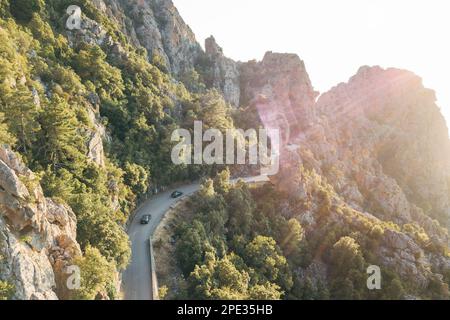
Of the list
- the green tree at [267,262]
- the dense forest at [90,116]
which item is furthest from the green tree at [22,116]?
the green tree at [267,262]

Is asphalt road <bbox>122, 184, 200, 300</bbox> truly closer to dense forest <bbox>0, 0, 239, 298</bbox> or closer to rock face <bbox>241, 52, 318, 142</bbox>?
dense forest <bbox>0, 0, 239, 298</bbox>

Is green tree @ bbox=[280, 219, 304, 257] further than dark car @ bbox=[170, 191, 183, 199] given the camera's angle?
No

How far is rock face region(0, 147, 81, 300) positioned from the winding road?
873 centimetres

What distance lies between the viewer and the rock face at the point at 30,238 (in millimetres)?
27703

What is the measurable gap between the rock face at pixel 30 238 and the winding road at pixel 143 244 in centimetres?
873

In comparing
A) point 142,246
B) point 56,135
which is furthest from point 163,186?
point 56,135

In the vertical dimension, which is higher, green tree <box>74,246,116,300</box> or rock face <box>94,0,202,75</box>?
rock face <box>94,0,202,75</box>

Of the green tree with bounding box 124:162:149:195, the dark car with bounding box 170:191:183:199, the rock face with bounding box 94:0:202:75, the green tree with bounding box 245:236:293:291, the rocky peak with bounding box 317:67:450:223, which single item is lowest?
the green tree with bounding box 245:236:293:291

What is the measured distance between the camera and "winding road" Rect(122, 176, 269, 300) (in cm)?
3962

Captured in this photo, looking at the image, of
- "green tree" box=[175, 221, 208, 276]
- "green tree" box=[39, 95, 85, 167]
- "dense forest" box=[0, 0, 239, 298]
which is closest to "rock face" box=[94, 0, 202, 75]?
"dense forest" box=[0, 0, 239, 298]

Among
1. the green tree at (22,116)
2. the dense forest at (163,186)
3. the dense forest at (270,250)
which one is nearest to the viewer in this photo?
the green tree at (22,116)

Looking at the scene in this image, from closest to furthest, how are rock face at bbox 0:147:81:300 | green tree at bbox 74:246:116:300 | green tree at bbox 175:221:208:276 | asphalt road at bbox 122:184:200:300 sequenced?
rock face at bbox 0:147:81:300
green tree at bbox 74:246:116:300
asphalt road at bbox 122:184:200:300
green tree at bbox 175:221:208:276

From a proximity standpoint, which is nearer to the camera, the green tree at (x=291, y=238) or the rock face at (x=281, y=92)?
the green tree at (x=291, y=238)

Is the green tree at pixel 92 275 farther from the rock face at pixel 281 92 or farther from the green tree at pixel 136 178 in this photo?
the rock face at pixel 281 92
